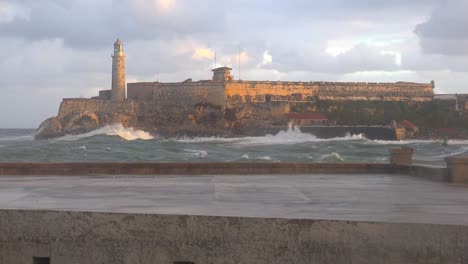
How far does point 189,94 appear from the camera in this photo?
306ft

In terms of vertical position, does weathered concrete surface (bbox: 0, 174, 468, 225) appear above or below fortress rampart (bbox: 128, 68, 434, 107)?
below

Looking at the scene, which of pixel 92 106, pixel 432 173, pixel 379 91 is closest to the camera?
pixel 432 173

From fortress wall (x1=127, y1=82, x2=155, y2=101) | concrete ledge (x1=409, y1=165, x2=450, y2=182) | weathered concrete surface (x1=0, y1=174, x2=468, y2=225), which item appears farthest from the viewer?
fortress wall (x1=127, y1=82, x2=155, y2=101)

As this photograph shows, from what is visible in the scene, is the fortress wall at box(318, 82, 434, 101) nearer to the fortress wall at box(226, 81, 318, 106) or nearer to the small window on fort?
the fortress wall at box(226, 81, 318, 106)

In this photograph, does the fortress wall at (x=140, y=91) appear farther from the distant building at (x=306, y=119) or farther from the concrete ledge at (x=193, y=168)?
the concrete ledge at (x=193, y=168)

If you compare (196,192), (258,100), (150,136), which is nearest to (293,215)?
(196,192)

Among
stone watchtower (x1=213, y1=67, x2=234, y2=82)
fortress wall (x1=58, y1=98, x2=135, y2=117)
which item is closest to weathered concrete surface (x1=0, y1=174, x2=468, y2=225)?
fortress wall (x1=58, y1=98, x2=135, y2=117)

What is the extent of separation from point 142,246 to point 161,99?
289 feet

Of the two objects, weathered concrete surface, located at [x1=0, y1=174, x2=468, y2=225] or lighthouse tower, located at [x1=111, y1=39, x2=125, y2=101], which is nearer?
weathered concrete surface, located at [x1=0, y1=174, x2=468, y2=225]

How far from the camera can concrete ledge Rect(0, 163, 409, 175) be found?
1348cm

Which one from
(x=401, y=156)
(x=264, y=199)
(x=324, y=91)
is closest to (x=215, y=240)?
(x=264, y=199)

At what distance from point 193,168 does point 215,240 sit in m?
8.13

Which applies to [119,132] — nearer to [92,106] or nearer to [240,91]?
[92,106]

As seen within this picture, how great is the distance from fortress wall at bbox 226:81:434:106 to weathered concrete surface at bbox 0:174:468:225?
81.7 metres
